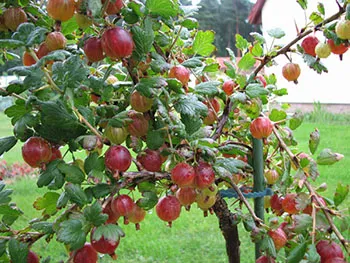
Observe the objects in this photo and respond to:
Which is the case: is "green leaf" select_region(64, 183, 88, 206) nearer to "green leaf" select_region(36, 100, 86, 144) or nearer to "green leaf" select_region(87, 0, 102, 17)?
"green leaf" select_region(36, 100, 86, 144)

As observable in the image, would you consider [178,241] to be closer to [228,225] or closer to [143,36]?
[228,225]

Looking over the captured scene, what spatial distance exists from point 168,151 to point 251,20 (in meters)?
8.68

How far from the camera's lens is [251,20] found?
28.9 feet

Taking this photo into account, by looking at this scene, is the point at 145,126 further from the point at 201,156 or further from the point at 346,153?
the point at 346,153

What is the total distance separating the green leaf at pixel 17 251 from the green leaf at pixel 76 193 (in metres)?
0.13

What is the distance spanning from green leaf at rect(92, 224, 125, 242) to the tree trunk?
0.28m

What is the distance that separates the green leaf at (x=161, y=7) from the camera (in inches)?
21.4

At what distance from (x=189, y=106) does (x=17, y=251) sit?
33cm

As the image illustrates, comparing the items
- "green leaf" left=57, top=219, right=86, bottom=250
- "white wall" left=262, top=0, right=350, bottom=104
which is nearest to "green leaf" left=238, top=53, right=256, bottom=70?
"green leaf" left=57, top=219, right=86, bottom=250

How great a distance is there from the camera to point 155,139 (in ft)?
2.00

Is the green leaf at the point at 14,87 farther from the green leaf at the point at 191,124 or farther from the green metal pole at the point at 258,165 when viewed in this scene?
the green metal pole at the point at 258,165

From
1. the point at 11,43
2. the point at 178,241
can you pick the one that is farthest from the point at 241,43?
the point at 178,241

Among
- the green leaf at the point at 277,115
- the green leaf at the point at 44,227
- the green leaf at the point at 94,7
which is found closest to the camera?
the green leaf at the point at 94,7

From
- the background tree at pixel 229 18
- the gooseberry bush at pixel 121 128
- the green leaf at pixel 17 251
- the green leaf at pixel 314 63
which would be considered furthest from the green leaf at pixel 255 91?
the background tree at pixel 229 18
